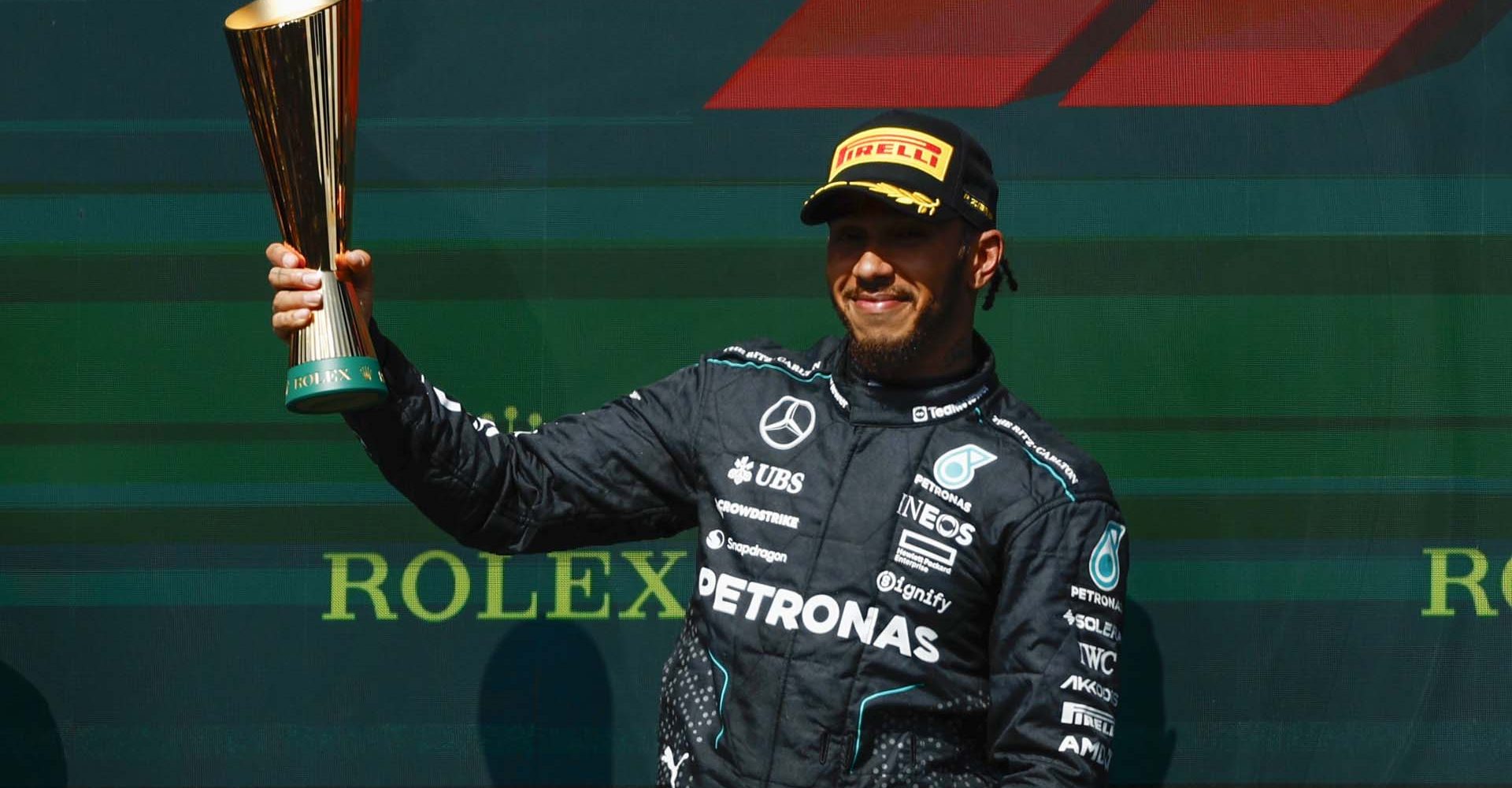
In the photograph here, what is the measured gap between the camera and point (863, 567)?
6.31 feet

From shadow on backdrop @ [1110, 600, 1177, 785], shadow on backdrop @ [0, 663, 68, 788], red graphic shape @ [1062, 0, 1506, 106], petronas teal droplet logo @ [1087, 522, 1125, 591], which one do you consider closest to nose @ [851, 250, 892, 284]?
petronas teal droplet logo @ [1087, 522, 1125, 591]

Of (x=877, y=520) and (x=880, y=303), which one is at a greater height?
(x=880, y=303)

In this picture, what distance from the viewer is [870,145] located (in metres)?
1.96

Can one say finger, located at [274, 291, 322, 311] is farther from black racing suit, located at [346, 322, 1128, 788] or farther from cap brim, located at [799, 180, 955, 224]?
cap brim, located at [799, 180, 955, 224]

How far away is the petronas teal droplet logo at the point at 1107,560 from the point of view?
1872 millimetres

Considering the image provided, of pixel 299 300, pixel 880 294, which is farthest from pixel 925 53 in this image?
pixel 299 300

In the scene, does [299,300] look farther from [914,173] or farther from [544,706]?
[544,706]

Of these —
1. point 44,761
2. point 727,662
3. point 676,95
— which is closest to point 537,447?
point 727,662

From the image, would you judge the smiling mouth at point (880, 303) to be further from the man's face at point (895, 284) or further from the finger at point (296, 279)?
the finger at point (296, 279)

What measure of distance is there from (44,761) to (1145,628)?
1901mm

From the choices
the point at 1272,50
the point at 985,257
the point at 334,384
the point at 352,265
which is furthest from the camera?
the point at 1272,50

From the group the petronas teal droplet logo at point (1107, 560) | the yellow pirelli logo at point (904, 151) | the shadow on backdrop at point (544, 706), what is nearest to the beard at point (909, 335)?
the yellow pirelli logo at point (904, 151)

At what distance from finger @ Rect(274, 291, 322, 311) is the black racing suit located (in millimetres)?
119

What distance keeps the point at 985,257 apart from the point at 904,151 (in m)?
0.19
